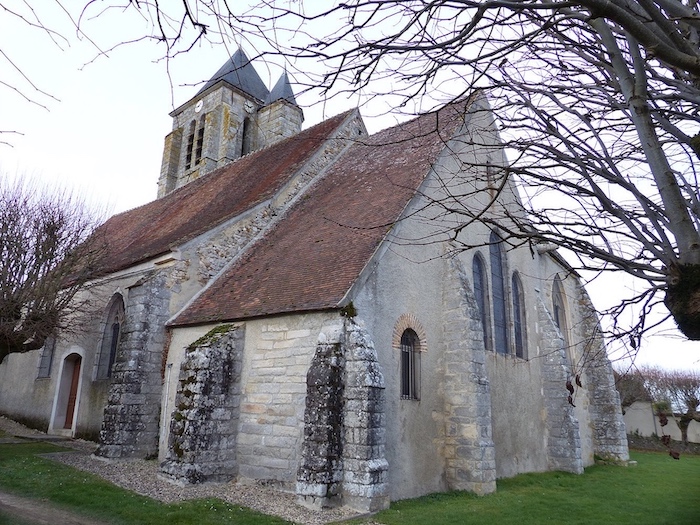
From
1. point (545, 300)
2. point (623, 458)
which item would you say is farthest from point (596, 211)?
point (623, 458)

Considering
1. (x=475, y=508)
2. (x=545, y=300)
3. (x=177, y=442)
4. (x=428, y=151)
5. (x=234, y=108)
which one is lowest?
(x=475, y=508)

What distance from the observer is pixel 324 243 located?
35.7ft

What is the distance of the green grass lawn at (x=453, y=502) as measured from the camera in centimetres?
727

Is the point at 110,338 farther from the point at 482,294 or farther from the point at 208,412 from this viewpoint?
the point at 482,294

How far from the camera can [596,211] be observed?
521 cm

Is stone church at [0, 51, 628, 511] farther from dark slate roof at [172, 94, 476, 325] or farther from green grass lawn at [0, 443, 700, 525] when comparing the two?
green grass lawn at [0, 443, 700, 525]

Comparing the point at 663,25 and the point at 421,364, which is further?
the point at 421,364

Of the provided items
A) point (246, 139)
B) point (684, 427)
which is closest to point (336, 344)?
point (246, 139)

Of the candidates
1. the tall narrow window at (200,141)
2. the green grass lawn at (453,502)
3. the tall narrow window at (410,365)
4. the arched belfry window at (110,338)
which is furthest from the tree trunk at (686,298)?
the tall narrow window at (200,141)

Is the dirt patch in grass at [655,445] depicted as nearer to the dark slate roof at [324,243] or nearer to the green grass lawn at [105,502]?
the dark slate roof at [324,243]

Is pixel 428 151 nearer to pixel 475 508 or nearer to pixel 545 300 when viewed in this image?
pixel 545 300

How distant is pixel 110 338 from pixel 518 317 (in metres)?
11.5

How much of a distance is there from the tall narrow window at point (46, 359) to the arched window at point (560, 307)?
1668 centimetres

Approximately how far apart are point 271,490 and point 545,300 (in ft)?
34.4
